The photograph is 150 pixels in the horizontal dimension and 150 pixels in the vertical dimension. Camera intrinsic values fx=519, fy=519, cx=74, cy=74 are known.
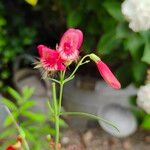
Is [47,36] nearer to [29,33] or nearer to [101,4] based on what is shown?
[29,33]

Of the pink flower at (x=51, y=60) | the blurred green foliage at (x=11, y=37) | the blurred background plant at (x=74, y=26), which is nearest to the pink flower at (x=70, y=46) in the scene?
the pink flower at (x=51, y=60)

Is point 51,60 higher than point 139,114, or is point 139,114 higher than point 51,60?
point 51,60

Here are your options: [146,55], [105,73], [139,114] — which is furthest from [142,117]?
[105,73]

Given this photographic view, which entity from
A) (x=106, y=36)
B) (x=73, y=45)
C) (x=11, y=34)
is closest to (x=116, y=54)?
(x=106, y=36)

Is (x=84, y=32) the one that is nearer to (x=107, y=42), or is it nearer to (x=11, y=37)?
(x=107, y=42)

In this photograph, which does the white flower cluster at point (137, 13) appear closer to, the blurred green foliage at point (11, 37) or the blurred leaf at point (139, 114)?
the blurred leaf at point (139, 114)
